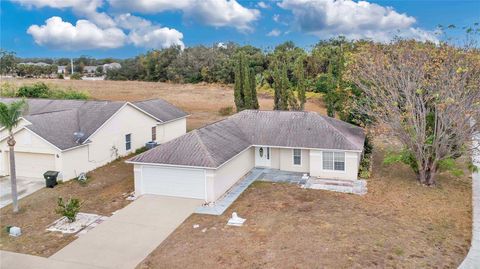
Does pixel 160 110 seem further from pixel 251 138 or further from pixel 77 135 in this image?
pixel 251 138

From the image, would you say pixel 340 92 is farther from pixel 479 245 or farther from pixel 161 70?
pixel 161 70

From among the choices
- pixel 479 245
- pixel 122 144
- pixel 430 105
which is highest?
pixel 430 105

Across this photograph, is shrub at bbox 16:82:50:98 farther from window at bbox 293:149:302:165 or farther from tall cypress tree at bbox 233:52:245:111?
window at bbox 293:149:302:165

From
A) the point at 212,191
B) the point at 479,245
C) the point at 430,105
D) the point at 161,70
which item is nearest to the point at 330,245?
the point at 479,245

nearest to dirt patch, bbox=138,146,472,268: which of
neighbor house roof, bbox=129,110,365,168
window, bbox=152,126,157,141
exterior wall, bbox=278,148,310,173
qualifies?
neighbor house roof, bbox=129,110,365,168

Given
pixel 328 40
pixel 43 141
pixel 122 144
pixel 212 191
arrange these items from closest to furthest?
pixel 212 191, pixel 43 141, pixel 122 144, pixel 328 40

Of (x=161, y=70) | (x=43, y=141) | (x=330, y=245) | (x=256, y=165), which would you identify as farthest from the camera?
(x=161, y=70)

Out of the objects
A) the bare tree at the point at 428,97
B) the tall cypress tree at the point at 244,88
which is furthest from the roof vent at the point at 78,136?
the tall cypress tree at the point at 244,88
